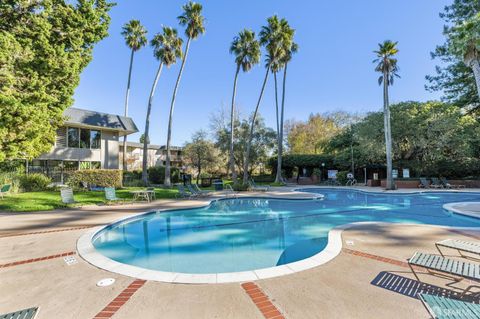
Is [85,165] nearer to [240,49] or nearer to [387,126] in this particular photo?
[240,49]

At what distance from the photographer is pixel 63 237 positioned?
630 centimetres

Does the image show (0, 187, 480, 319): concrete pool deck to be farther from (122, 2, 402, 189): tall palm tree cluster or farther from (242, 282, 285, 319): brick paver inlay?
(122, 2, 402, 189): tall palm tree cluster

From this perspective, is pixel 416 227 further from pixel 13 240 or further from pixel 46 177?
pixel 46 177

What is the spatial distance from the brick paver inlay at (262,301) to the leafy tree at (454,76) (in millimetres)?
26797

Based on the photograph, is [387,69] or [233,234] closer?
[233,234]

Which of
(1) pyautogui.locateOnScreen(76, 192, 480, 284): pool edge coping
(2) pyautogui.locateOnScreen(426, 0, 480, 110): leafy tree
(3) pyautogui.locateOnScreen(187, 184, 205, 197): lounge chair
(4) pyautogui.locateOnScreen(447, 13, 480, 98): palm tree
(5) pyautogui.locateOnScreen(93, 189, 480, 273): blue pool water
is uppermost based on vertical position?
(2) pyautogui.locateOnScreen(426, 0, 480, 110): leafy tree

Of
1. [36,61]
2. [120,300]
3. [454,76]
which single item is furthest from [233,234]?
[454,76]

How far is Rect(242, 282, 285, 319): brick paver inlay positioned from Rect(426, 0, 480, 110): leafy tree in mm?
26797

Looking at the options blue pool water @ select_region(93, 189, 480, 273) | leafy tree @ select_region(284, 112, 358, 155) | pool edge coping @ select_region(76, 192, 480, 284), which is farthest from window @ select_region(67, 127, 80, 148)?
leafy tree @ select_region(284, 112, 358, 155)

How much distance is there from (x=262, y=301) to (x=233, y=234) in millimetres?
4860

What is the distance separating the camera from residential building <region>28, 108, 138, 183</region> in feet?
59.2

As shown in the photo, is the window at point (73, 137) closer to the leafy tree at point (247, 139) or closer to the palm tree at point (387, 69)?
the leafy tree at point (247, 139)

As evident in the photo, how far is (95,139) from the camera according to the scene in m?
20.3

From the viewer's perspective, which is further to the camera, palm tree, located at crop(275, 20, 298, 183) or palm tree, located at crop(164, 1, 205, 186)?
palm tree, located at crop(275, 20, 298, 183)
